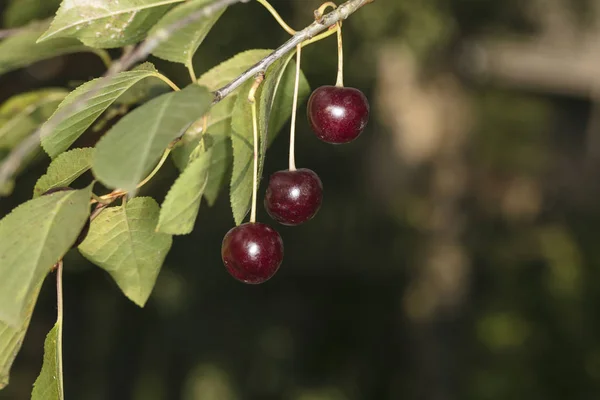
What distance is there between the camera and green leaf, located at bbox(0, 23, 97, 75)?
0.95m

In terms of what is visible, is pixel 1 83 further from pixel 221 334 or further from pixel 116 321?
pixel 221 334

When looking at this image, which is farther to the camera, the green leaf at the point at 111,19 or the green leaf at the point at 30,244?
the green leaf at the point at 111,19

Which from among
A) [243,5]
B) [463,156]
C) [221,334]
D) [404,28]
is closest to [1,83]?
[243,5]

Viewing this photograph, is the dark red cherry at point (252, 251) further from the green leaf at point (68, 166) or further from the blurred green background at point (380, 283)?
the blurred green background at point (380, 283)

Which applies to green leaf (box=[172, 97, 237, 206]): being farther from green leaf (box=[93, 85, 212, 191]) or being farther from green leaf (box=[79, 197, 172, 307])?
green leaf (box=[93, 85, 212, 191])

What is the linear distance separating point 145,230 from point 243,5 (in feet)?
7.69

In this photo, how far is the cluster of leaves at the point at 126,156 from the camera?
558mm

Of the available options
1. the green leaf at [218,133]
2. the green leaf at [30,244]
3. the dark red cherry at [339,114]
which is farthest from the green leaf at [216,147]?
the green leaf at [30,244]

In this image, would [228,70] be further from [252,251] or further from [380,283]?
[380,283]

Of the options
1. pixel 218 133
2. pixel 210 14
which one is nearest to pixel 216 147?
pixel 218 133

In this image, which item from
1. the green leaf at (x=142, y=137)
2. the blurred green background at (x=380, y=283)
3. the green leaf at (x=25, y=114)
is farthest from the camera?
the blurred green background at (x=380, y=283)

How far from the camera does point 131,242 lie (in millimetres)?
752

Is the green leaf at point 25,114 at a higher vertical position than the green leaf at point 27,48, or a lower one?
lower

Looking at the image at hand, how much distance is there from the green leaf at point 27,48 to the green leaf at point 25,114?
9cm
